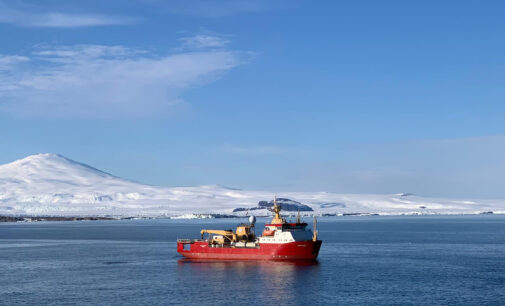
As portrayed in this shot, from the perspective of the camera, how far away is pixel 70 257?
7338 cm

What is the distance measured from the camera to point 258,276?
5562cm

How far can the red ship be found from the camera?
6538cm

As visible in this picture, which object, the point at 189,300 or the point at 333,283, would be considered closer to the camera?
the point at 189,300

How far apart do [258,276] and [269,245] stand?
10.6m

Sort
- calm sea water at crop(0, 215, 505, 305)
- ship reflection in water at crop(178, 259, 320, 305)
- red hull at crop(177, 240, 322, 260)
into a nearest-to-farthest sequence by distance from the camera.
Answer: calm sea water at crop(0, 215, 505, 305) < ship reflection in water at crop(178, 259, 320, 305) < red hull at crop(177, 240, 322, 260)

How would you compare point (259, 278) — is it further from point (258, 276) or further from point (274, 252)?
point (274, 252)

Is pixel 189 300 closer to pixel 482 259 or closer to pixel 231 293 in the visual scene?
pixel 231 293

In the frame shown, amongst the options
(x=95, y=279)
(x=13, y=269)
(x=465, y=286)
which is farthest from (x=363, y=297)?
(x=13, y=269)

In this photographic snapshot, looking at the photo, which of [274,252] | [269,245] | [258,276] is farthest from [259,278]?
[269,245]

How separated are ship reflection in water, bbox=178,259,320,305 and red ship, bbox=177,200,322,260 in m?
1.11

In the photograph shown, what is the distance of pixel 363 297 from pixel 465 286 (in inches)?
368

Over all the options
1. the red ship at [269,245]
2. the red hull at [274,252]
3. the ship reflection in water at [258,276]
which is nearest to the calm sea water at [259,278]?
the ship reflection in water at [258,276]

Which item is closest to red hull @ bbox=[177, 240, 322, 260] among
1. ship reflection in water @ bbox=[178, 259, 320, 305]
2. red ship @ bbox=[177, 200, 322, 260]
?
red ship @ bbox=[177, 200, 322, 260]

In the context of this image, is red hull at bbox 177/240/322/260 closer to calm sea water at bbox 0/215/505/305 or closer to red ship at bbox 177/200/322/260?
red ship at bbox 177/200/322/260
